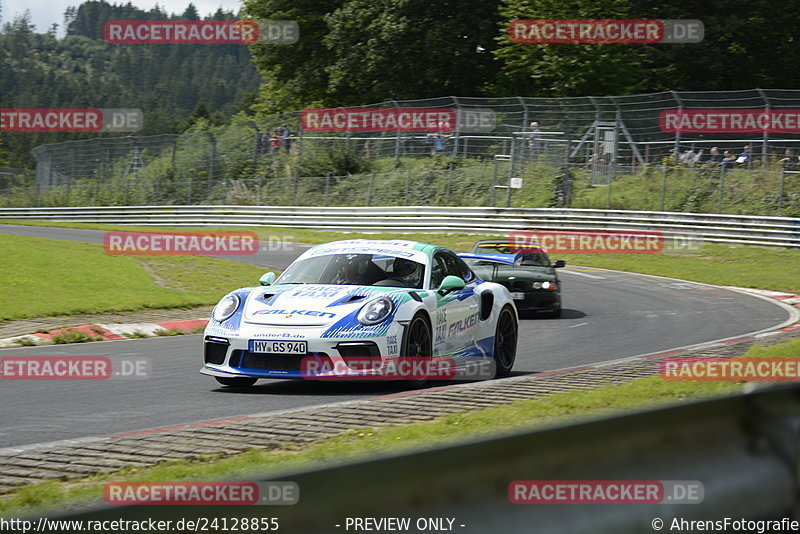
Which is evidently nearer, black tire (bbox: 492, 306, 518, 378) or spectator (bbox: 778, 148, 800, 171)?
black tire (bbox: 492, 306, 518, 378)

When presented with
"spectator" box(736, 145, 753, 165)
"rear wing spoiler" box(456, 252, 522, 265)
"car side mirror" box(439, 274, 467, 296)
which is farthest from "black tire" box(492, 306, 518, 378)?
"spectator" box(736, 145, 753, 165)

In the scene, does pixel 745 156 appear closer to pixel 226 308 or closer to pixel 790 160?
pixel 790 160

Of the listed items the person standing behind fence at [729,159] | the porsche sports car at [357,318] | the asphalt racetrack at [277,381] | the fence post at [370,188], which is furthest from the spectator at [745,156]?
the porsche sports car at [357,318]

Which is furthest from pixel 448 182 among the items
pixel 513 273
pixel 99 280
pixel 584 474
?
pixel 584 474

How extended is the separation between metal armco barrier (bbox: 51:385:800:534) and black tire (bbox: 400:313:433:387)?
5574 mm

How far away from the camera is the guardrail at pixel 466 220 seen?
2953 cm

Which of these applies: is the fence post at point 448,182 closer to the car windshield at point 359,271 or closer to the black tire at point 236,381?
the car windshield at point 359,271

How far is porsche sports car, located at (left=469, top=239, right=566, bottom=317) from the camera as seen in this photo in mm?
16750

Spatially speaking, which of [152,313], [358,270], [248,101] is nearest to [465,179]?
[152,313]

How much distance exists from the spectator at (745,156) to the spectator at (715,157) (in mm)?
605

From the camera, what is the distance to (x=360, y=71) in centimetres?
4859

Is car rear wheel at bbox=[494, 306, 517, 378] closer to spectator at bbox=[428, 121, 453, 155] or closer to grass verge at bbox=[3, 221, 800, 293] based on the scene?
grass verge at bbox=[3, 221, 800, 293]

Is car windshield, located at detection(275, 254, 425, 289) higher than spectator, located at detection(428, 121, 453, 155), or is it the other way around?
spectator, located at detection(428, 121, 453, 155)

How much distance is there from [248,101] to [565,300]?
143847 millimetres
